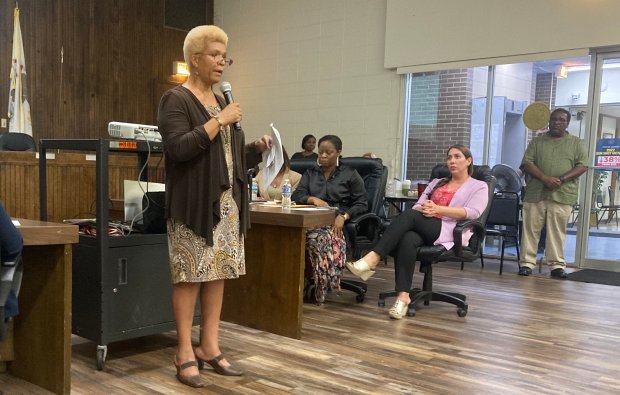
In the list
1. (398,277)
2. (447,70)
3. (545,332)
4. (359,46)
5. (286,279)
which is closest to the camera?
(286,279)

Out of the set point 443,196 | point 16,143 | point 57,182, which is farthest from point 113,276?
point 16,143

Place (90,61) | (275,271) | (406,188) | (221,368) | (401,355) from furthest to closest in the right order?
1. (90,61)
2. (406,188)
3. (275,271)
4. (401,355)
5. (221,368)

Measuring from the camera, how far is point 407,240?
11.6 ft

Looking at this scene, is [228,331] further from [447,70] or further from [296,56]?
[296,56]

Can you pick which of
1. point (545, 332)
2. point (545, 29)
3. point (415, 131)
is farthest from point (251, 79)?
point (545, 332)

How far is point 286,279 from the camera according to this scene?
2.93 m

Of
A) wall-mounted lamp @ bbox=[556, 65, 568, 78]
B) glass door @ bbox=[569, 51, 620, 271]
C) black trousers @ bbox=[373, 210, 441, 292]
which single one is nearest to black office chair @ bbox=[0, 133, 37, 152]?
black trousers @ bbox=[373, 210, 441, 292]

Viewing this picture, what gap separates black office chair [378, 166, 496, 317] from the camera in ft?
11.5

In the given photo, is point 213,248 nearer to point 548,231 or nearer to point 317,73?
point 548,231

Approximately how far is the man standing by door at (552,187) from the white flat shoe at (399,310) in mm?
2313

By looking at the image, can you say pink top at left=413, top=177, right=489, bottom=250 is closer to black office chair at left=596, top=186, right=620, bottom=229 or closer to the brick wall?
black office chair at left=596, top=186, right=620, bottom=229

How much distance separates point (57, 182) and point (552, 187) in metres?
4.46

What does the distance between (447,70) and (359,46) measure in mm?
1180

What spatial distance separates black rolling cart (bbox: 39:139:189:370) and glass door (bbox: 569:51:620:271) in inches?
177
